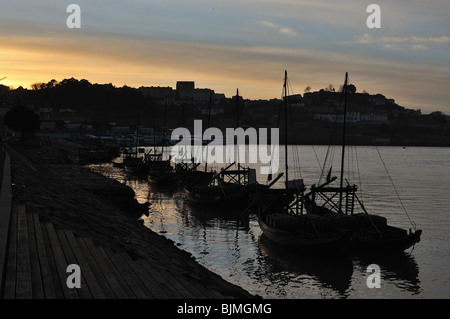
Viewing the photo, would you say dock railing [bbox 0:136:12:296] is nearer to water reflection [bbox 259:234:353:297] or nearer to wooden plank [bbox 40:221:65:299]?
wooden plank [bbox 40:221:65:299]

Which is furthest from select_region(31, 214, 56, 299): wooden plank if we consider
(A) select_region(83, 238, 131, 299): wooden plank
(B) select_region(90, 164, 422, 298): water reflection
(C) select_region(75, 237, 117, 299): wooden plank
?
(B) select_region(90, 164, 422, 298): water reflection

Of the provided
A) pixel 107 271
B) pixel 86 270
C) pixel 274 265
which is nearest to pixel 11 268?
pixel 86 270

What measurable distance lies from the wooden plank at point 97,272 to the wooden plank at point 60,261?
662 mm

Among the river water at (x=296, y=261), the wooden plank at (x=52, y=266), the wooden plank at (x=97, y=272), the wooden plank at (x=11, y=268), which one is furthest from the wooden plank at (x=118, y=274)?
the river water at (x=296, y=261)

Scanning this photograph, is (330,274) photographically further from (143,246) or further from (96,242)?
(96,242)

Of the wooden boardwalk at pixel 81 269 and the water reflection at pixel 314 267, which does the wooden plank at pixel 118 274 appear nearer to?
the wooden boardwalk at pixel 81 269

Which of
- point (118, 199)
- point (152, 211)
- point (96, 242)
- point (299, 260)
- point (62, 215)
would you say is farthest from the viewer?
point (152, 211)

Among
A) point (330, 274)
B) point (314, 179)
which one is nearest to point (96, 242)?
point (330, 274)

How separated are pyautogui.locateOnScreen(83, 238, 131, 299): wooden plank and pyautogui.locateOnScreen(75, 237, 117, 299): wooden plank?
70 millimetres

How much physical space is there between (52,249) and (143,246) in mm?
7178

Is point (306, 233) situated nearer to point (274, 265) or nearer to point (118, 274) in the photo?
point (274, 265)

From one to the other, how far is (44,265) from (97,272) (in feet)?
4.26

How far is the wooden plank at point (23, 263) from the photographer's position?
11117 mm

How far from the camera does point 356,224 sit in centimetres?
3500
